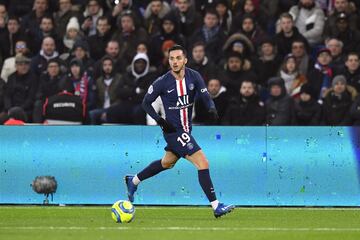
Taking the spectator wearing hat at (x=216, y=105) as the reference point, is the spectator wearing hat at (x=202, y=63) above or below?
above

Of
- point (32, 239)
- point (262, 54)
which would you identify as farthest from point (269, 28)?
point (32, 239)

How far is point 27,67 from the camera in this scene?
19.8 meters

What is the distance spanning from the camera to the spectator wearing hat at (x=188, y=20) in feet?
66.1

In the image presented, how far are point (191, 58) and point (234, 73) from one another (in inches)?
36.2

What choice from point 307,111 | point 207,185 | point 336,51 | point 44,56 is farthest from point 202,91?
point 44,56

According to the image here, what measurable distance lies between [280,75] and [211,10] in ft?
6.30

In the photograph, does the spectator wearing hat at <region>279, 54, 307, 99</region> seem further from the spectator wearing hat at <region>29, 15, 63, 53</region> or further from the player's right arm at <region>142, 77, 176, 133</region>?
the player's right arm at <region>142, 77, 176, 133</region>

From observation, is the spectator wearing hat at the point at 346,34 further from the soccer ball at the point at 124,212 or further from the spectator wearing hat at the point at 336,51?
the soccer ball at the point at 124,212

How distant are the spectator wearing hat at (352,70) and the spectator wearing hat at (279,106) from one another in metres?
1.16

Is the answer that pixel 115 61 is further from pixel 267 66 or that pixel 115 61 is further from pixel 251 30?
pixel 267 66

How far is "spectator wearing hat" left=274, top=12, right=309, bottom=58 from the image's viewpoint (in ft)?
62.9

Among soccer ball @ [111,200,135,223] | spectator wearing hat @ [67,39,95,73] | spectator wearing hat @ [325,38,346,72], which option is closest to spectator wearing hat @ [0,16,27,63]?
spectator wearing hat @ [67,39,95,73]

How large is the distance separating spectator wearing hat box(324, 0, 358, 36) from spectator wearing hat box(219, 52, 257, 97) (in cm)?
178

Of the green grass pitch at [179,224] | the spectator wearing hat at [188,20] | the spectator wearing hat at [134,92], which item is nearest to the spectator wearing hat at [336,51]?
the spectator wearing hat at [188,20]
